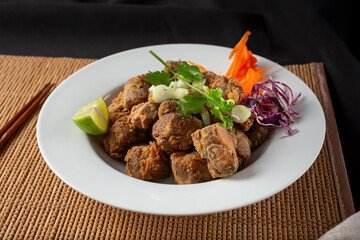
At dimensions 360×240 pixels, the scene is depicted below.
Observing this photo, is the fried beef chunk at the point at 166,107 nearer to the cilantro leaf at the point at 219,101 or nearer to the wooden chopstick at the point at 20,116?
the cilantro leaf at the point at 219,101

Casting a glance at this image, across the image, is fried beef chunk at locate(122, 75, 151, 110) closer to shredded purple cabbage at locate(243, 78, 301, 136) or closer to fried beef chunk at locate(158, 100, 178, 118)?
fried beef chunk at locate(158, 100, 178, 118)

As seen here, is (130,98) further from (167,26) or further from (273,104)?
(167,26)

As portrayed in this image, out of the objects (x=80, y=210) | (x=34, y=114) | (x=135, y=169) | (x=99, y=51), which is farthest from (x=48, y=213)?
(x=99, y=51)

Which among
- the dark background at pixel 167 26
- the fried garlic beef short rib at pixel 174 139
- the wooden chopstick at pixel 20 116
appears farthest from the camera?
the dark background at pixel 167 26

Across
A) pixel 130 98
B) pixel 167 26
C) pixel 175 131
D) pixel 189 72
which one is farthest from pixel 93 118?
pixel 167 26

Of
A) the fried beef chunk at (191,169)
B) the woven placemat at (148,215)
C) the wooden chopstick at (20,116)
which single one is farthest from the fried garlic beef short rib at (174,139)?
the wooden chopstick at (20,116)

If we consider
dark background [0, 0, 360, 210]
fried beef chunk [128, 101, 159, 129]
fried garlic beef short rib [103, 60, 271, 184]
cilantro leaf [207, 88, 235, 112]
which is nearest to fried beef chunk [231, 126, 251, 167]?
fried garlic beef short rib [103, 60, 271, 184]
